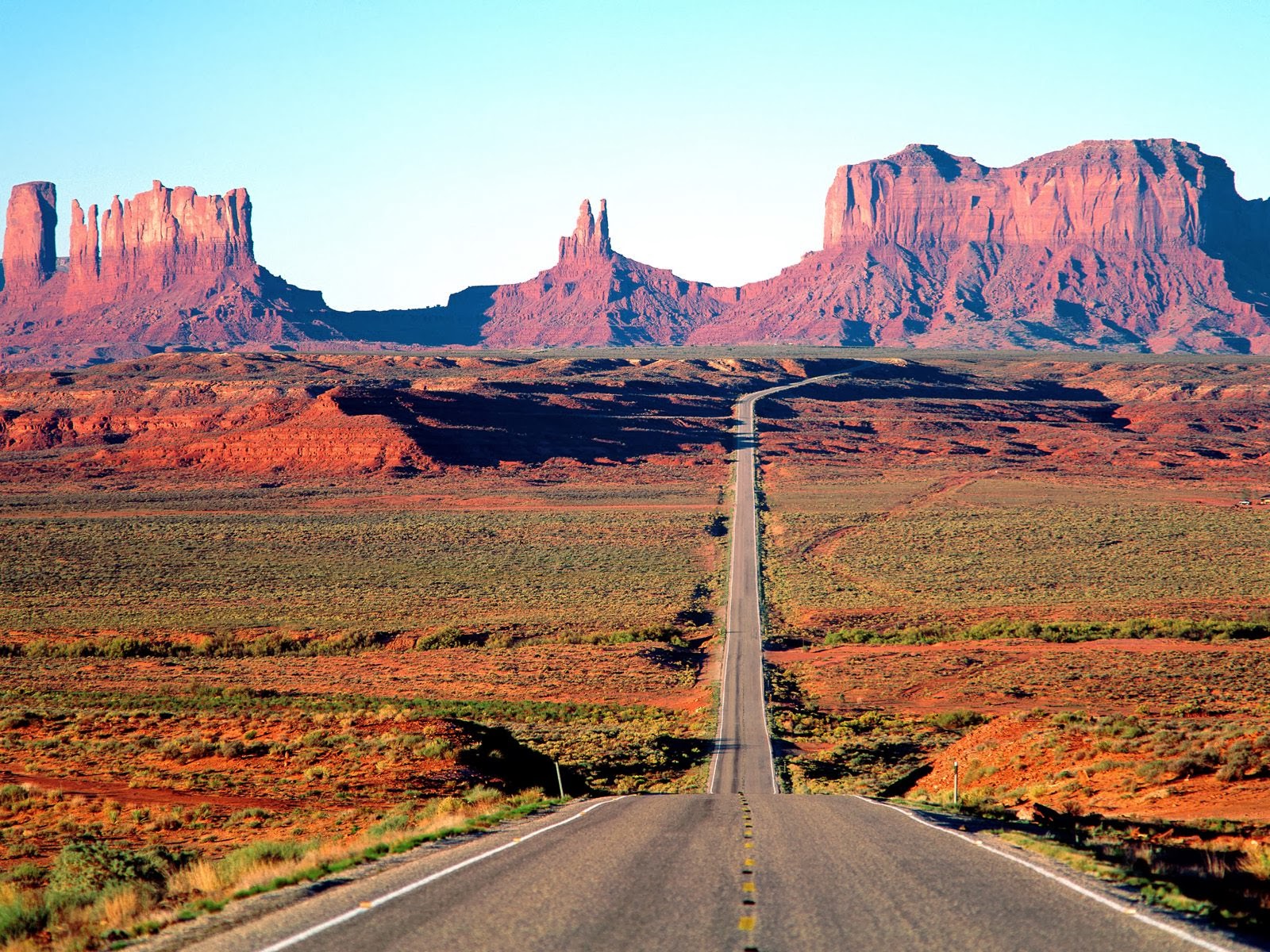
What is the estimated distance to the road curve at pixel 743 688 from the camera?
2912cm

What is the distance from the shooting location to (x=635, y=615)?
2130 inches

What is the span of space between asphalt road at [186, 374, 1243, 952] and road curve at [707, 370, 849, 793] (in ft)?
37.7

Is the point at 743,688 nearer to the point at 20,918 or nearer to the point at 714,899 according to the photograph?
the point at 714,899

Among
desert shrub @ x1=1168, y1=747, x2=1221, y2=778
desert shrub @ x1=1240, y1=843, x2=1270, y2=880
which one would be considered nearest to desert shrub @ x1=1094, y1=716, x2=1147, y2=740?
desert shrub @ x1=1168, y1=747, x2=1221, y2=778

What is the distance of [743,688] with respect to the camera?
134 feet

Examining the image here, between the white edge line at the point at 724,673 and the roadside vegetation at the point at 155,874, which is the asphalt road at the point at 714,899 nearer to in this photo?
the roadside vegetation at the point at 155,874

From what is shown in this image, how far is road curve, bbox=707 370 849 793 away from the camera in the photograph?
29122 millimetres

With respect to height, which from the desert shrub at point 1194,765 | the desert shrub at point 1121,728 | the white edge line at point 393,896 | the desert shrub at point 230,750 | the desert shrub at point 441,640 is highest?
the white edge line at point 393,896

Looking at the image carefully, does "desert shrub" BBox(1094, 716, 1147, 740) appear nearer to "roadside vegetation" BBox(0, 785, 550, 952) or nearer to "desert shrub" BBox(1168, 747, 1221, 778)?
"desert shrub" BBox(1168, 747, 1221, 778)

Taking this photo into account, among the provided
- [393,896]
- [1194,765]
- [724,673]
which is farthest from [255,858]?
[724,673]

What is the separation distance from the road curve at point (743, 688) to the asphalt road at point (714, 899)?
11479 mm

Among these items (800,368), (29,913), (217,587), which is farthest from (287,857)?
(800,368)

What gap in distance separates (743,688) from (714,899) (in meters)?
Answer: 29.5

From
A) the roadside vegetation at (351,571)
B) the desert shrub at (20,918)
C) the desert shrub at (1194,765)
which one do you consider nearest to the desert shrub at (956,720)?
the desert shrub at (1194,765)
